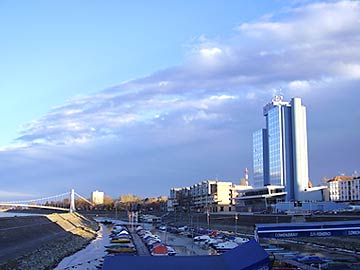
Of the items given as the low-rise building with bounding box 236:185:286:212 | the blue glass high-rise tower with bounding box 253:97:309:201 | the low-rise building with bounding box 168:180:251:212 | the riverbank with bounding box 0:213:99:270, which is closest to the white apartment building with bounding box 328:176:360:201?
the blue glass high-rise tower with bounding box 253:97:309:201

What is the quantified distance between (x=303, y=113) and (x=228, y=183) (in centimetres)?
4512

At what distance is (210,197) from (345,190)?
2010 inches

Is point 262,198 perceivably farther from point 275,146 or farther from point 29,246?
point 29,246

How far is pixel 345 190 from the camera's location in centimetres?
12975

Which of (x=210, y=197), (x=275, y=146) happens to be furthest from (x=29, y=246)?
(x=210, y=197)

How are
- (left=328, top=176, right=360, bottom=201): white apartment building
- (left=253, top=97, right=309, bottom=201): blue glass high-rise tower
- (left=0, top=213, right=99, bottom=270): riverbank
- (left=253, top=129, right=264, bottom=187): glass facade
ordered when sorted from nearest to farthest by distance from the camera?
1. (left=0, top=213, right=99, bottom=270): riverbank
2. (left=328, top=176, right=360, bottom=201): white apartment building
3. (left=253, top=97, right=309, bottom=201): blue glass high-rise tower
4. (left=253, top=129, right=264, bottom=187): glass facade

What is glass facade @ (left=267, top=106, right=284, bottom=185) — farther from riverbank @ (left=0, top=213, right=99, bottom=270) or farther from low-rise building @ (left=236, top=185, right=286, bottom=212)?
riverbank @ (left=0, top=213, right=99, bottom=270)

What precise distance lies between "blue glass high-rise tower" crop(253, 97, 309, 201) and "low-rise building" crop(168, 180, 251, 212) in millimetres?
19791

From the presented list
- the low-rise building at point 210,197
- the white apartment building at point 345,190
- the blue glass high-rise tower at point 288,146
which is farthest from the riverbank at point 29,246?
the low-rise building at point 210,197

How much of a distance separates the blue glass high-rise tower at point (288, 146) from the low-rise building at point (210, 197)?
19.8m

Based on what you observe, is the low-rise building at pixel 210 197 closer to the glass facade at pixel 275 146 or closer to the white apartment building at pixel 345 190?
the glass facade at pixel 275 146

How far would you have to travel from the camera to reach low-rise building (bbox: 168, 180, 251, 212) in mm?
158350

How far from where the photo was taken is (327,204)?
101125 millimetres

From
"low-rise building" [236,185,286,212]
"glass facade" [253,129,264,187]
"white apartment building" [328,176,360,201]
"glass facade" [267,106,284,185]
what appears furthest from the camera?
"glass facade" [253,129,264,187]
